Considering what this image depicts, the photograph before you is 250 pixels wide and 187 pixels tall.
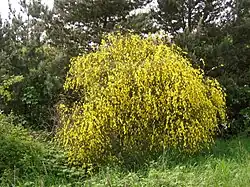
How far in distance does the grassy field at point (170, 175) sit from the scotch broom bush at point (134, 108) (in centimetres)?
41

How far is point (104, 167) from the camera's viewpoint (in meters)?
7.79

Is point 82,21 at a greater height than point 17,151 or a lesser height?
greater

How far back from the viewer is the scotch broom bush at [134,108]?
7871 millimetres

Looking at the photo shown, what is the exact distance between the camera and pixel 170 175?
607 centimetres

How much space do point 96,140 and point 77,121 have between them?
47 cm

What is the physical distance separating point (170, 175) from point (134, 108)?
2.05 metres

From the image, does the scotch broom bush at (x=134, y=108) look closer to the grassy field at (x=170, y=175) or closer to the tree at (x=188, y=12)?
the grassy field at (x=170, y=175)

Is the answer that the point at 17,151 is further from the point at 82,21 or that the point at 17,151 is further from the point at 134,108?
the point at 82,21

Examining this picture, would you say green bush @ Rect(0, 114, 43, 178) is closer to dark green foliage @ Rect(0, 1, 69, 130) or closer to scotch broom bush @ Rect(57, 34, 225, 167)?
scotch broom bush @ Rect(57, 34, 225, 167)

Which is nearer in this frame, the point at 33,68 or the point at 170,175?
the point at 170,175

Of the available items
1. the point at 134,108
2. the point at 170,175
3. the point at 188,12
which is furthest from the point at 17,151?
the point at 188,12

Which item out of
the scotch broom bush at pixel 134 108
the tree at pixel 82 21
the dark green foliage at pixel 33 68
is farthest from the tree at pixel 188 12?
the scotch broom bush at pixel 134 108

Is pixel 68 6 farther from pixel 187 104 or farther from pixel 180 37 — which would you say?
pixel 187 104

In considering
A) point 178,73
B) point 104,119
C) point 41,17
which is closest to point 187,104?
point 178,73
